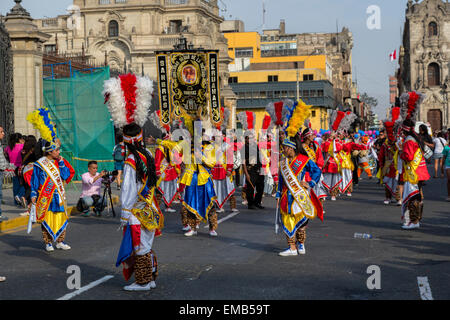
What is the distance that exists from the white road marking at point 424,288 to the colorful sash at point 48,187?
17.5 ft

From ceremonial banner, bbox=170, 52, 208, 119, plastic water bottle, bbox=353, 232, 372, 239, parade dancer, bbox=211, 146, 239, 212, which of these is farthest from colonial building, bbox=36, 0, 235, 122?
plastic water bottle, bbox=353, 232, 372, 239

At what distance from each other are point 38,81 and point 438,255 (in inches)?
582

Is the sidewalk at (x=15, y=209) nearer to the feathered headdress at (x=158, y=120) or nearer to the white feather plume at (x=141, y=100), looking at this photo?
the feathered headdress at (x=158, y=120)

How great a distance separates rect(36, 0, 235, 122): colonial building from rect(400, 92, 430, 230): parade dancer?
36.7 m

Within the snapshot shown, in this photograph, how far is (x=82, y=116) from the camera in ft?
75.0

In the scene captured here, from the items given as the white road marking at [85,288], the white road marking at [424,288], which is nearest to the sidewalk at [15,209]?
the white road marking at [85,288]

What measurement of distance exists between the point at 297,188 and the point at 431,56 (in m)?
74.7

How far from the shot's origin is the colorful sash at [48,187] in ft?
33.1

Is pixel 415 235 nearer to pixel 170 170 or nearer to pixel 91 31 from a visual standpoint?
pixel 170 170

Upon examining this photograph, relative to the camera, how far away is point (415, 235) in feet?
36.7

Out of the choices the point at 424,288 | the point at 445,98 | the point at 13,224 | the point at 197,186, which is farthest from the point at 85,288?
the point at 445,98

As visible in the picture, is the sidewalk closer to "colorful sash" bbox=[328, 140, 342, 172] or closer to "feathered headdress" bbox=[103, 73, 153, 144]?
"feathered headdress" bbox=[103, 73, 153, 144]

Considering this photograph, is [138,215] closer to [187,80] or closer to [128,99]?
[128,99]
